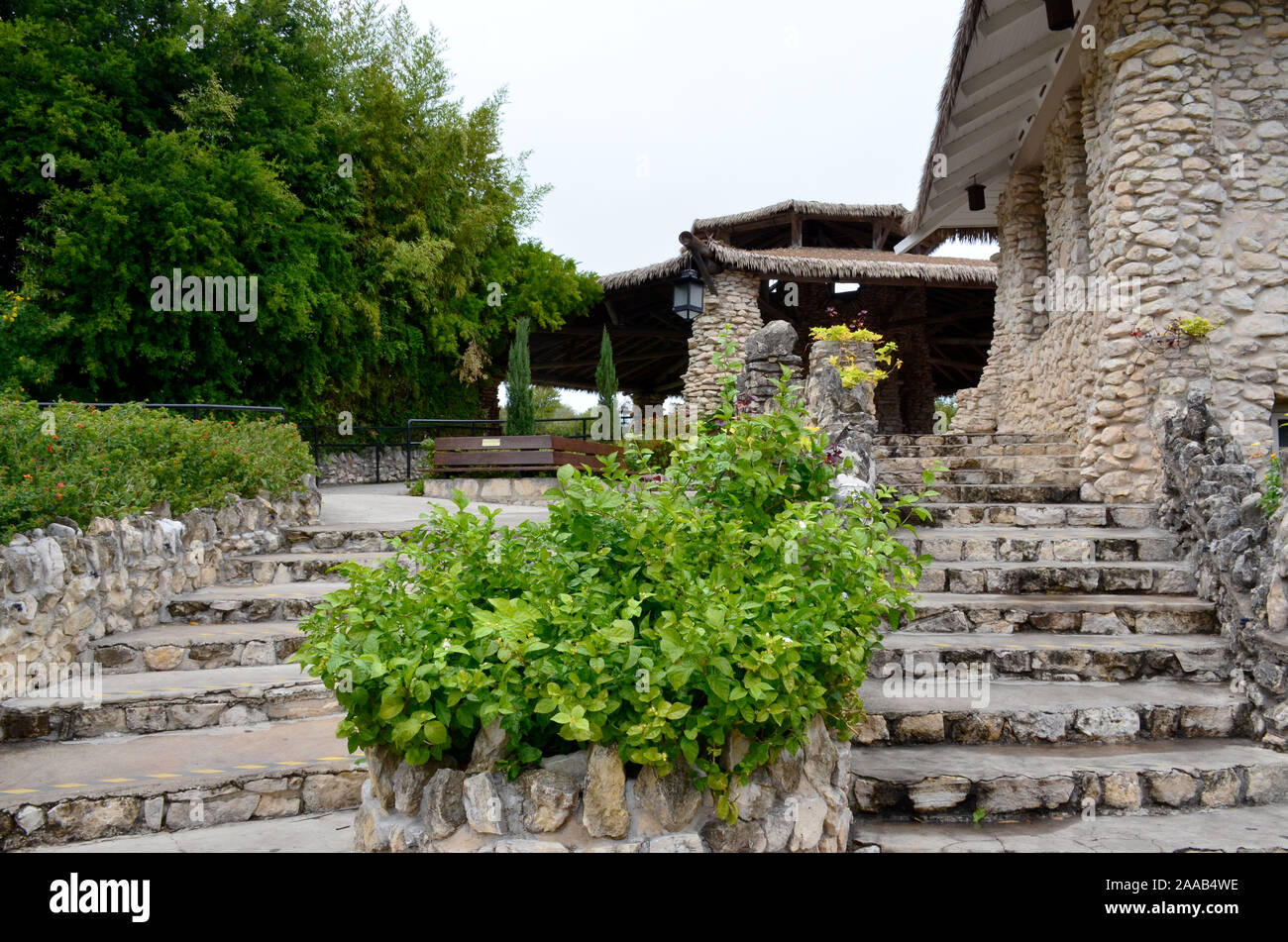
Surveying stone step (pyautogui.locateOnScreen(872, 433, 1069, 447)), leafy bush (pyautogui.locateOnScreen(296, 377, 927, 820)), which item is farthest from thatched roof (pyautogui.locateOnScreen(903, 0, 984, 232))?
leafy bush (pyautogui.locateOnScreen(296, 377, 927, 820))

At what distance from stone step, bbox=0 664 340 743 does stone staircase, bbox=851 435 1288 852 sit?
8.67 ft

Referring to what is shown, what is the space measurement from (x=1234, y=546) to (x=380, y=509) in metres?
7.54

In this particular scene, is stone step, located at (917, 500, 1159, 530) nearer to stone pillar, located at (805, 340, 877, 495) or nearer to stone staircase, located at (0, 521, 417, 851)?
stone pillar, located at (805, 340, 877, 495)

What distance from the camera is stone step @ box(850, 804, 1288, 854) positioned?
9.71 feet

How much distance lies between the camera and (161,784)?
10.5 ft

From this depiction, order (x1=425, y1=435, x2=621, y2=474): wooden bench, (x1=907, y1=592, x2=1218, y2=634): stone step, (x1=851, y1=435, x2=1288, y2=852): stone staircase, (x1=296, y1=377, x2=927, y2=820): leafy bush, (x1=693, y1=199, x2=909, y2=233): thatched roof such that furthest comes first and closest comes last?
(x1=693, y1=199, x2=909, y2=233): thatched roof → (x1=425, y1=435, x2=621, y2=474): wooden bench → (x1=907, y1=592, x2=1218, y2=634): stone step → (x1=851, y1=435, x2=1288, y2=852): stone staircase → (x1=296, y1=377, x2=927, y2=820): leafy bush

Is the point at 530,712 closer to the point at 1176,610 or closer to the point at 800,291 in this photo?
the point at 1176,610

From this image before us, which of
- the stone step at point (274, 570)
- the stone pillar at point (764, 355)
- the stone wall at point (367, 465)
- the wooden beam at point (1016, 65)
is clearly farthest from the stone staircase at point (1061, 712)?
the stone wall at point (367, 465)

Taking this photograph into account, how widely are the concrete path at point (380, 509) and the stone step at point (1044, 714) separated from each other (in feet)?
12.0

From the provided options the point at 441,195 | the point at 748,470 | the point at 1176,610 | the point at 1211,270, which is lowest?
the point at 1176,610
